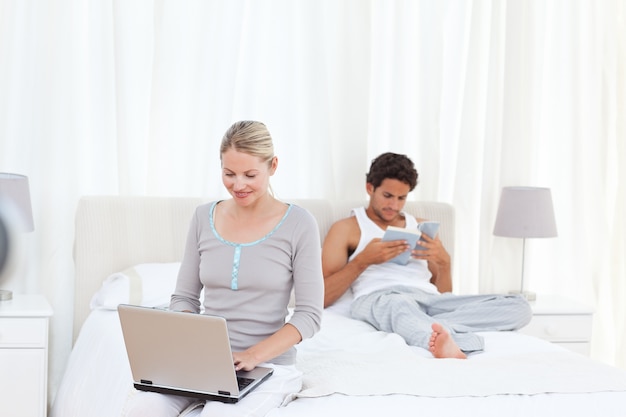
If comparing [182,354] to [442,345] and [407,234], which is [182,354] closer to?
[442,345]

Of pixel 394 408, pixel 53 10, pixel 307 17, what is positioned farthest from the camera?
pixel 307 17

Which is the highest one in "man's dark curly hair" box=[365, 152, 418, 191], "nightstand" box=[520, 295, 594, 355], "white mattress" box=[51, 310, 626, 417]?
"man's dark curly hair" box=[365, 152, 418, 191]

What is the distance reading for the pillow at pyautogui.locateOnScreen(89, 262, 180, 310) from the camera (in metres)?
2.91

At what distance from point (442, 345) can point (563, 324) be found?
124cm

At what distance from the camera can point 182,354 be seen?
1.82 m

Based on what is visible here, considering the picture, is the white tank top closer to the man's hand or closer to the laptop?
the man's hand

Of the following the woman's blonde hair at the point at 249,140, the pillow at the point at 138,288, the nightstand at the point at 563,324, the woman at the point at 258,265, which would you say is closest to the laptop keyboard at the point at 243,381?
the woman at the point at 258,265

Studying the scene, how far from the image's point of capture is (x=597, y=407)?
6.41 ft

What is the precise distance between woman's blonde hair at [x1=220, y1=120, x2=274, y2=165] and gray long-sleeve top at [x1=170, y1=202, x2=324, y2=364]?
0.60 ft

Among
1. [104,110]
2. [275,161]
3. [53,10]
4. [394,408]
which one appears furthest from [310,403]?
[53,10]

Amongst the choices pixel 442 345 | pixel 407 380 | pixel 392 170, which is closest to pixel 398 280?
pixel 392 170

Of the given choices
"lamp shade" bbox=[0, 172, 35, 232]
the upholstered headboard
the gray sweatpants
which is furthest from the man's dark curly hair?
"lamp shade" bbox=[0, 172, 35, 232]

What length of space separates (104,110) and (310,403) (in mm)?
1814

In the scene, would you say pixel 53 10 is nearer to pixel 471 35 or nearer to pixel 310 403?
pixel 471 35
